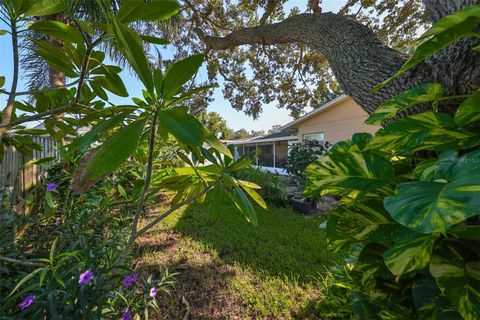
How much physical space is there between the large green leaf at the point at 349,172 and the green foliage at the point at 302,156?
5621 mm

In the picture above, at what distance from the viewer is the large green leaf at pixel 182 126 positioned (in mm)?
510

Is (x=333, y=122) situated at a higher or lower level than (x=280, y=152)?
higher

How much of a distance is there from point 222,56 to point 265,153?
1039 cm

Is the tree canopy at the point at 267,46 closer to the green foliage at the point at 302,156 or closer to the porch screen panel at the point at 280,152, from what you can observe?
the green foliage at the point at 302,156

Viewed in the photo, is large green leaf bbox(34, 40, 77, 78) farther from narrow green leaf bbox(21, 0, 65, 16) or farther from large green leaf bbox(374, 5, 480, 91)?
large green leaf bbox(374, 5, 480, 91)

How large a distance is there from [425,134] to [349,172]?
24 centimetres

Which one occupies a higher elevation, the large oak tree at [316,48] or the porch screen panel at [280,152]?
the large oak tree at [316,48]

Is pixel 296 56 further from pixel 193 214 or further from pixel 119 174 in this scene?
pixel 119 174

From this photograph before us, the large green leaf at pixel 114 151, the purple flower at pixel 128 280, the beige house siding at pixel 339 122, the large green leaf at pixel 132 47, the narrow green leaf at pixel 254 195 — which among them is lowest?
the beige house siding at pixel 339 122

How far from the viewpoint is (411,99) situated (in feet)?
2.87

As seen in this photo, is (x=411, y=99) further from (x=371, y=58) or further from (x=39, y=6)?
(x=39, y=6)

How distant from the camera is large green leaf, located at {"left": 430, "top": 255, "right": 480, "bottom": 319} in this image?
653 millimetres

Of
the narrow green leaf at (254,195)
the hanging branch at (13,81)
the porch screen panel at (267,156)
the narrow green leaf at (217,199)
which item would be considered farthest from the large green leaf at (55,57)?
the porch screen panel at (267,156)

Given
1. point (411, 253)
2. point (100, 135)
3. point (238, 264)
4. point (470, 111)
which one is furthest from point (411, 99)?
point (238, 264)
